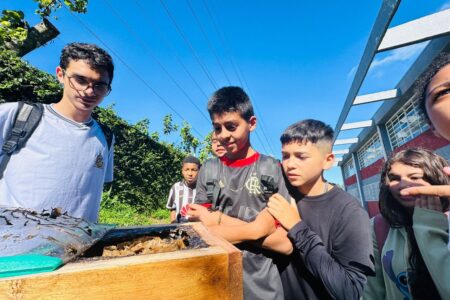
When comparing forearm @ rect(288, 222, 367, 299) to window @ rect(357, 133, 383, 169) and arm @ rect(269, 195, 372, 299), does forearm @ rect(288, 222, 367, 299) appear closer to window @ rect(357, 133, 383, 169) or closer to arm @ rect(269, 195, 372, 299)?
arm @ rect(269, 195, 372, 299)

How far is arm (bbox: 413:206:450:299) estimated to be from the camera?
136cm

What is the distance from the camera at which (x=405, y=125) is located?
8.23m

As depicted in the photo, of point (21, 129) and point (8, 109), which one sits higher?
point (8, 109)

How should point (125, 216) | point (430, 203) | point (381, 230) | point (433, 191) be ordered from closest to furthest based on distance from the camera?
point (433, 191)
point (430, 203)
point (381, 230)
point (125, 216)

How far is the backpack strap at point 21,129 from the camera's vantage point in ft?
5.87

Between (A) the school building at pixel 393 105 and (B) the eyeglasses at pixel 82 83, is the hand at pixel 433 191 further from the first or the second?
(B) the eyeglasses at pixel 82 83

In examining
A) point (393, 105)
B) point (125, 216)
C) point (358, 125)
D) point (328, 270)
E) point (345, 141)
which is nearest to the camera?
point (328, 270)

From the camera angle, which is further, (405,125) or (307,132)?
(405,125)

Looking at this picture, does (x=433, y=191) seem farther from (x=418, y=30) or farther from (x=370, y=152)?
(x=370, y=152)

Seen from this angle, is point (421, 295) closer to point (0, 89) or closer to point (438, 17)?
point (438, 17)

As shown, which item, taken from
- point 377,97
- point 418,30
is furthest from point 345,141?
point 418,30

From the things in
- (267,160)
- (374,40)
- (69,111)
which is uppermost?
(374,40)

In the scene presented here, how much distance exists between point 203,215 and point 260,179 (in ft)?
1.65

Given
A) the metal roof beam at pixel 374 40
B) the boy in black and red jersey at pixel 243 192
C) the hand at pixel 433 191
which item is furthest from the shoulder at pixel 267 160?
the metal roof beam at pixel 374 40
